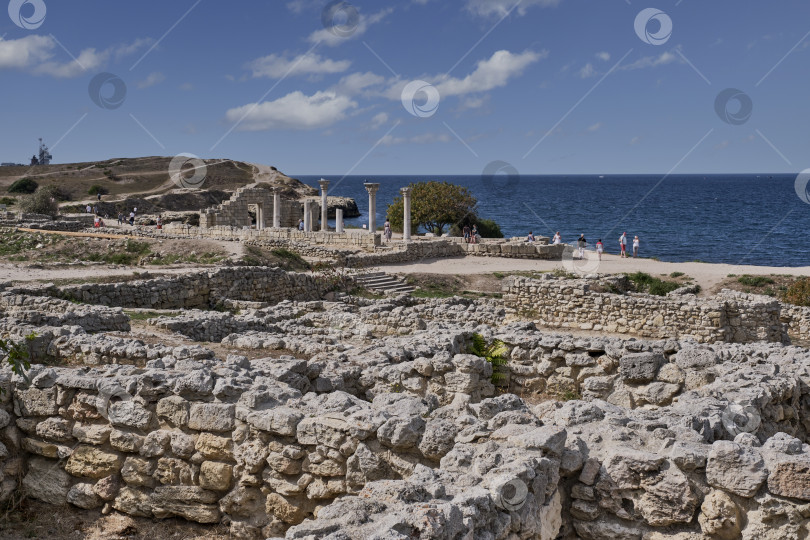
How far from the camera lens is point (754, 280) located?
29406 mm

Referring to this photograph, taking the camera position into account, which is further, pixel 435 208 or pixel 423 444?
pixel 435 208

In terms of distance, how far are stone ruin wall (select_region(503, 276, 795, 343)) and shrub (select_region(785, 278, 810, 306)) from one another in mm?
5846

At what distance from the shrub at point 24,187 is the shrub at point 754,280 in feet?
223

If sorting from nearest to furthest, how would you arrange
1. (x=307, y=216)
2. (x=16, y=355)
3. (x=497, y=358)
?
(x=16, y=355) < (x=497, y=358) < (x=307, y=216)

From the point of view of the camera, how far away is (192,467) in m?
6.66

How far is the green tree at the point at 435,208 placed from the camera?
4853 cm

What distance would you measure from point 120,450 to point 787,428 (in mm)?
7199

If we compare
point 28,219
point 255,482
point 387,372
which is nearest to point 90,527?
point 255,482

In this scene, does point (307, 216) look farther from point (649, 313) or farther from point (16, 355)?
point (16, 355)

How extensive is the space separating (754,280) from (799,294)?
10.9 feet

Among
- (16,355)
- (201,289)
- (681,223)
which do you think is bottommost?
(201,289)

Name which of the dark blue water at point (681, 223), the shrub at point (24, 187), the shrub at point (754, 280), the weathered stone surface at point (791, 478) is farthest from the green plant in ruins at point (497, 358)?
the shrub at point (24, 187)

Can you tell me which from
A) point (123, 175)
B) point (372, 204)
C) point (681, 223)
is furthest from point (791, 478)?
point (681, 223)

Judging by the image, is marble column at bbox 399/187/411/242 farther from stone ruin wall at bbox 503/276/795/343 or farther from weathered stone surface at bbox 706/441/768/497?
weathered stone surface at bbox 706/441/768/497
